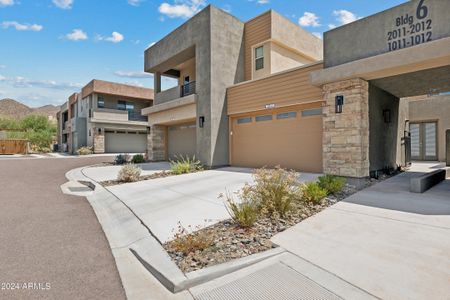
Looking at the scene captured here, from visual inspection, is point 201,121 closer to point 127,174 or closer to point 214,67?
point 214,67

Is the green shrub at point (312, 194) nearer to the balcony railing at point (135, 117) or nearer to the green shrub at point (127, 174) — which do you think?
the green shrub at point (127, 174)

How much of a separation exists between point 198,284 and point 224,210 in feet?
8.46

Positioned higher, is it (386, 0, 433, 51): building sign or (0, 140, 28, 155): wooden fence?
(386, 0, 433, 51): building sign

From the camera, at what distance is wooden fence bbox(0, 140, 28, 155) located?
96.5 ft

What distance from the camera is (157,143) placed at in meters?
18.3

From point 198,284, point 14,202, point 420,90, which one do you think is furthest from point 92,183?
point 420,90

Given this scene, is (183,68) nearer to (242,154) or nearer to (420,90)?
(242,154)

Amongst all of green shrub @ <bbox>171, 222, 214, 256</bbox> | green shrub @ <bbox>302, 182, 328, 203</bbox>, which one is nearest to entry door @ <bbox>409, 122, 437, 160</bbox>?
green shrub @ <bbox>302, 182, 328, 203</bbox>

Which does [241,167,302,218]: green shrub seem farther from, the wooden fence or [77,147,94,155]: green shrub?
the wooden fence

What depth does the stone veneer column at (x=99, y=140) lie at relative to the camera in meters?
27.4

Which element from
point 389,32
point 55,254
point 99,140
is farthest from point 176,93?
point 99,140

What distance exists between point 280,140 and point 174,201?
21.2 feet

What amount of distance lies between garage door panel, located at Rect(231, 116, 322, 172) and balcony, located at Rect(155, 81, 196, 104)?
417 centimetres

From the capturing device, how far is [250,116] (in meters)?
12.6
